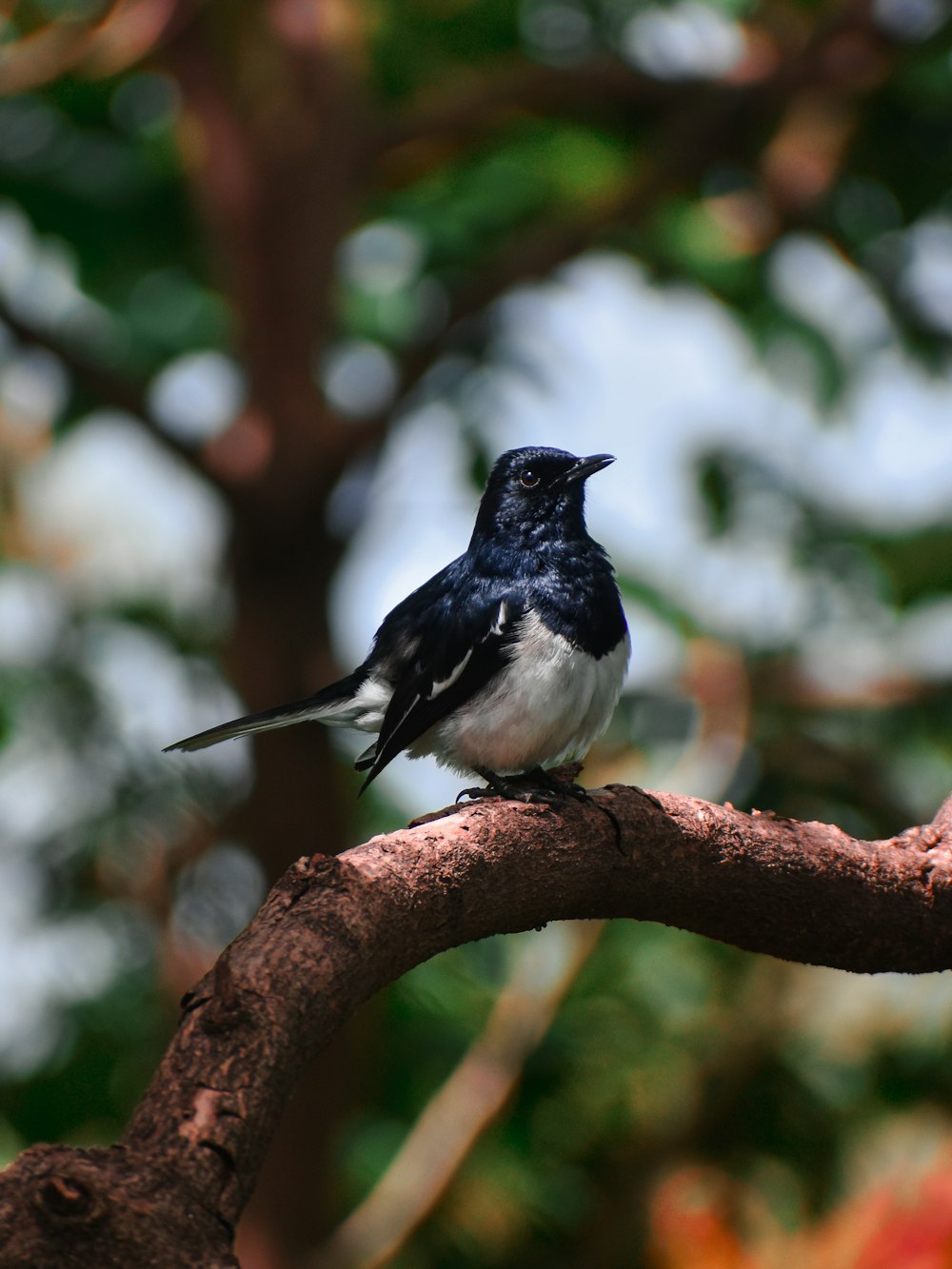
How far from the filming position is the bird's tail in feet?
11.4

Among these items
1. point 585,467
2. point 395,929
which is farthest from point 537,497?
point 395,929

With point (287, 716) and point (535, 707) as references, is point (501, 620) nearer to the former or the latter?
point (535, 707)

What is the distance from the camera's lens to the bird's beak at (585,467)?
383 cm

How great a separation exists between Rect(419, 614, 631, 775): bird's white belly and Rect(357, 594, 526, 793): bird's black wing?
0.04 m

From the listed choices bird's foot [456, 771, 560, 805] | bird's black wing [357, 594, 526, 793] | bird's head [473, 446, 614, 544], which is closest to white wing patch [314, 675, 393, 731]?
bird's black wing [357, 594, 526, 793]

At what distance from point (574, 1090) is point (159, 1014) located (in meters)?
2.37

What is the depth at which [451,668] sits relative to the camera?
3678mm

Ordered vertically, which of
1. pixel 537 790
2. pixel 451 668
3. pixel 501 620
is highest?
pixel 501 620

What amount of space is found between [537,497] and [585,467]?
16 centimetres

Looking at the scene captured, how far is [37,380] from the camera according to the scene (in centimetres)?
955

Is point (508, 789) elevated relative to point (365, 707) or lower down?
lower down

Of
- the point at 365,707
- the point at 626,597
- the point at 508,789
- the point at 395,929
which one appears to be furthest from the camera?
the point at 626,597

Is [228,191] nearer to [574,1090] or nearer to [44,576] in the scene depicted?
[44,576]

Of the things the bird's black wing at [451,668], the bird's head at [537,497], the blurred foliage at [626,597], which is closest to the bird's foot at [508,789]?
the bird's black wing at [451,668]
